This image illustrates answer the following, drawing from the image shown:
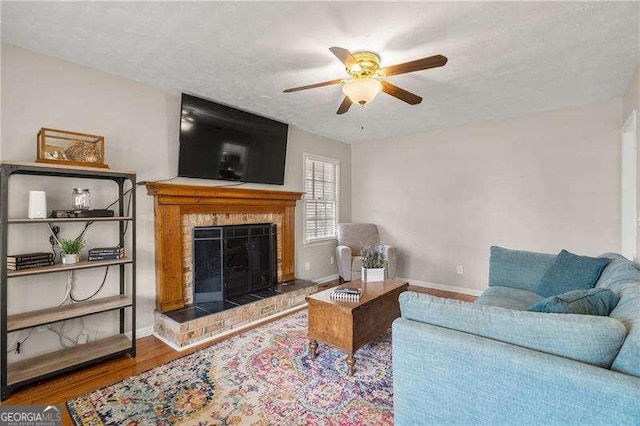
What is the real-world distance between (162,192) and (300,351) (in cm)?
203

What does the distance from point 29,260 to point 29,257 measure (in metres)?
0.02

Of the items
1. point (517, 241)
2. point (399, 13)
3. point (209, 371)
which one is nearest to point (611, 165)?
point (517, 241)

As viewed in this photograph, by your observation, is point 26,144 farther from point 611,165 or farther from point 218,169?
point 611,165

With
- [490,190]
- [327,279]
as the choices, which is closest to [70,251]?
[327,279]

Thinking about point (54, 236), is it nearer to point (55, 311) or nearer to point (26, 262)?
point (26, 262)

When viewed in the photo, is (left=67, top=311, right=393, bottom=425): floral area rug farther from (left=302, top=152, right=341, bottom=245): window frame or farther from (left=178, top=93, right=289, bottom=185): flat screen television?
(left=302, top=152, right=341, bottom=245): window frame

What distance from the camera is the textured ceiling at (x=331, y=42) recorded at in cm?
191

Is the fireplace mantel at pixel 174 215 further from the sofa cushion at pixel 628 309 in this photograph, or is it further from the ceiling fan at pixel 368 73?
the sofa cushion at pixel 628 309

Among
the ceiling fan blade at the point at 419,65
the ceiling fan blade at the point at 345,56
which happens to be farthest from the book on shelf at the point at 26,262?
the ceiling fan blade at the point at 419,65

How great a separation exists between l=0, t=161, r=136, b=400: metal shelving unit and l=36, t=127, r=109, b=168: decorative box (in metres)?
0.10

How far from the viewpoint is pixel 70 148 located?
2469 millimetres

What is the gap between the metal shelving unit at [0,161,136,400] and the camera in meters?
2.04

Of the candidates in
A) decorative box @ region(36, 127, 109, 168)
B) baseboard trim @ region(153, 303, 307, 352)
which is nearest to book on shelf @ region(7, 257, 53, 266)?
decorative box @ region(36, 127, 109, 168)

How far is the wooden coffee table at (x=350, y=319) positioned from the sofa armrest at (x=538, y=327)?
0.90 metres
